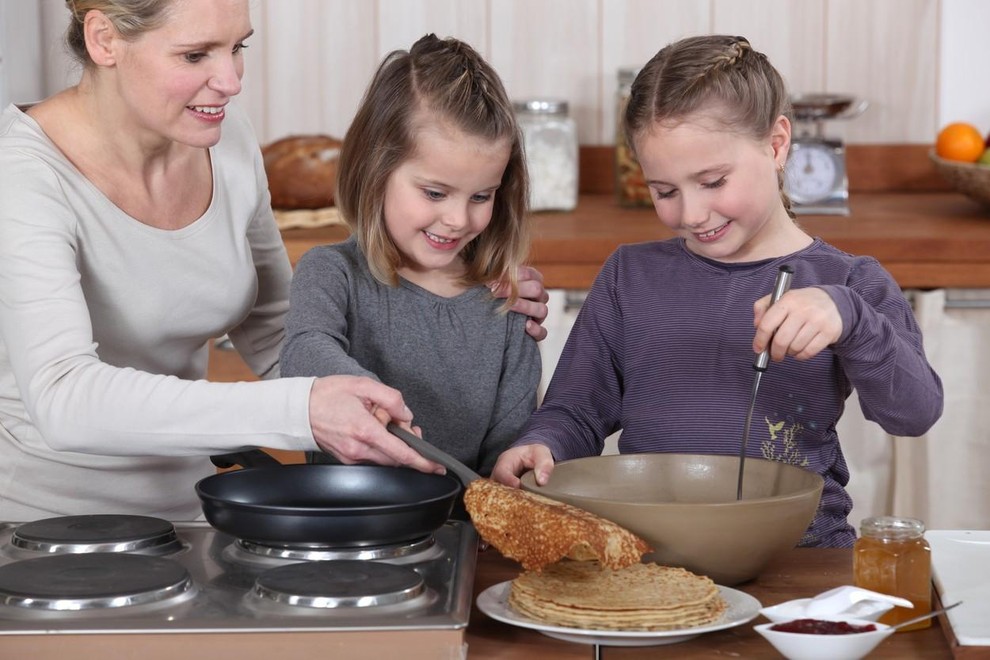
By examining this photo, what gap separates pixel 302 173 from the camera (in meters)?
2.69

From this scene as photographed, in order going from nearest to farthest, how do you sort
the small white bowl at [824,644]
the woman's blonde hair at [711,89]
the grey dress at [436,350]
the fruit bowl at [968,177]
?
the small white bowl at [824,644], the woman's blonde hair at [711,89], the grey dress at [436,350], the fruit bowl at [968,177]

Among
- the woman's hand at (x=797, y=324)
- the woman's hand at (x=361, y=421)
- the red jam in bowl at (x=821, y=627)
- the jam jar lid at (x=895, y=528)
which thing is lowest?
the red jam in bowl at (x=821, y=627)

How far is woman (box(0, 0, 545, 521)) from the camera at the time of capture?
4.06 ft

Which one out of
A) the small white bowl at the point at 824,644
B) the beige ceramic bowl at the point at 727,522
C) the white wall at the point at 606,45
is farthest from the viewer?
the white wall at the point at 606,45

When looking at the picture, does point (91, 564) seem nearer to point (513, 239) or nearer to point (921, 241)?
point (513, 239)

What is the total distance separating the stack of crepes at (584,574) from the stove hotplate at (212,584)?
0.18 ft

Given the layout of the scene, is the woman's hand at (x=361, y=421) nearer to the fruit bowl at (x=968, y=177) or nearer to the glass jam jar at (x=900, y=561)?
the glass jam jar at (x=900, y=561)

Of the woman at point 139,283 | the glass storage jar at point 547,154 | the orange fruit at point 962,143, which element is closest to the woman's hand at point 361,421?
the woman at point 139,283

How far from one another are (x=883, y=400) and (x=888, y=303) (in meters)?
0.15

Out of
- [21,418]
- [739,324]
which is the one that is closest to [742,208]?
[739,324]

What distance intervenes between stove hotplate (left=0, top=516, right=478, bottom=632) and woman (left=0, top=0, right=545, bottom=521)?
126 mm

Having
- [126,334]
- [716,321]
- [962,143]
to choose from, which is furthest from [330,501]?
[962,143]

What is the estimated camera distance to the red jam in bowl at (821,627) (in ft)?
3.11

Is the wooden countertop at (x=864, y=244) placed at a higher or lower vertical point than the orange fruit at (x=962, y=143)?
lower
